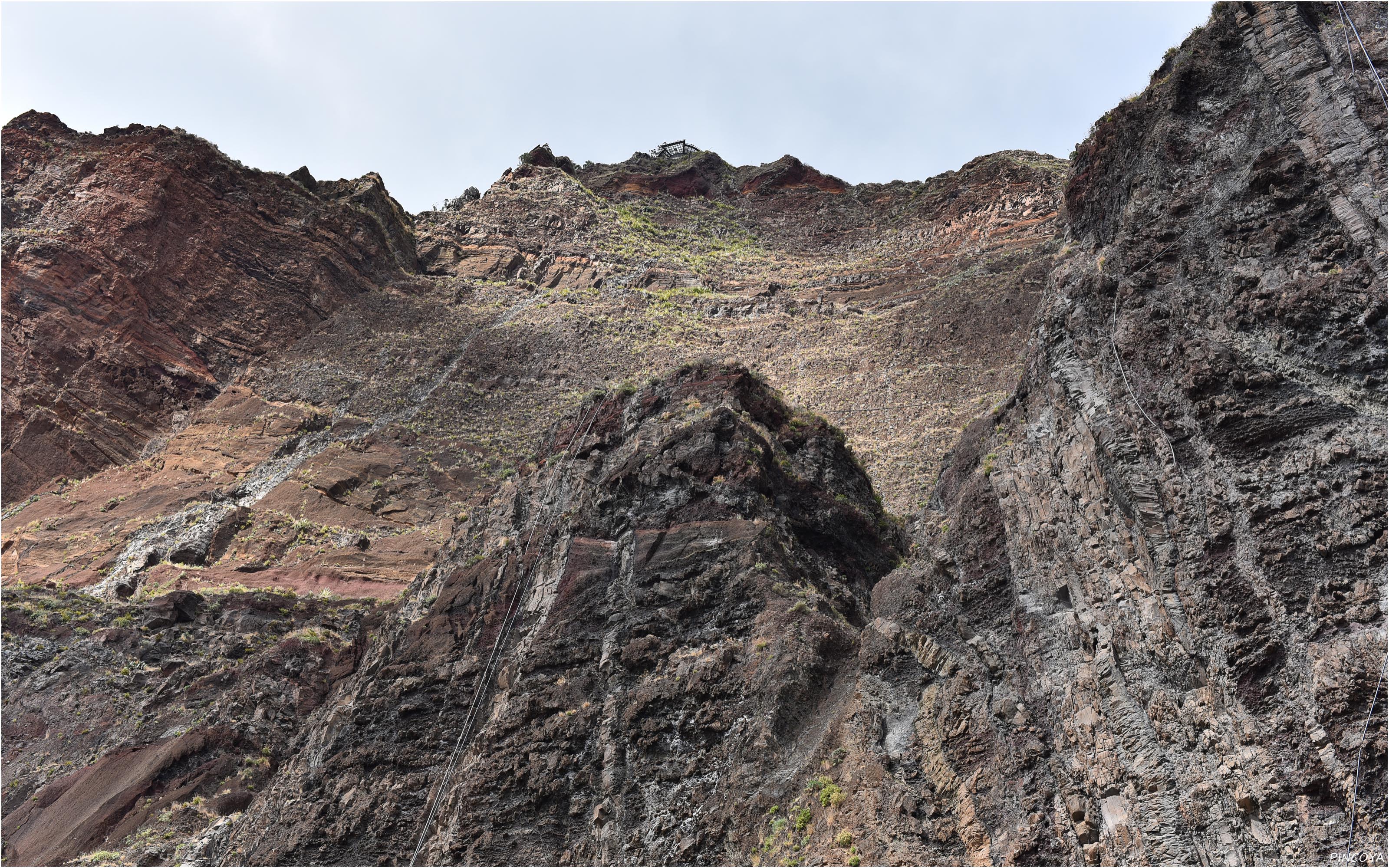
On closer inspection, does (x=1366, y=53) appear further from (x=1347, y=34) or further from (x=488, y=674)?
(x=488, y=674)

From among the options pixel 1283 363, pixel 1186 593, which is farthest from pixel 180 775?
pixel 1283 363

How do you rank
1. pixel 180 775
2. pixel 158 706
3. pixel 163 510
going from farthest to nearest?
pixel 163 510 → pixel 158 706 → pixel 180 775

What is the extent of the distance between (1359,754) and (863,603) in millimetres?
7993

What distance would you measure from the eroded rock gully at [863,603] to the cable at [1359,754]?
0.13ft

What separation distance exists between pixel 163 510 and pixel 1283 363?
1188 inches

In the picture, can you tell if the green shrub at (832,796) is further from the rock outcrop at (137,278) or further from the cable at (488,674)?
the rock outcrop at (137,278)

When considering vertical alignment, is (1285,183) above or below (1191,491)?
above

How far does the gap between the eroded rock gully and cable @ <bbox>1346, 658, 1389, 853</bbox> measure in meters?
0.04

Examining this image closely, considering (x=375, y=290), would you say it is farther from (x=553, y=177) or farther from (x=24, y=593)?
(x=24, y=593)

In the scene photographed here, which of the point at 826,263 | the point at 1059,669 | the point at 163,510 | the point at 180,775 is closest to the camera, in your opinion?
the point at 1059,669

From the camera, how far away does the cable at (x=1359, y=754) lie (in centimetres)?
648

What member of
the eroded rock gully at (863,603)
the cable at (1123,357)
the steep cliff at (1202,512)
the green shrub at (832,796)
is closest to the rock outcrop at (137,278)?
the eroded rock gully at (863,603)

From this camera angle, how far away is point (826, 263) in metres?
55.2

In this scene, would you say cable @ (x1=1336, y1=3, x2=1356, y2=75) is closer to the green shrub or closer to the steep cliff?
the steep cliff
